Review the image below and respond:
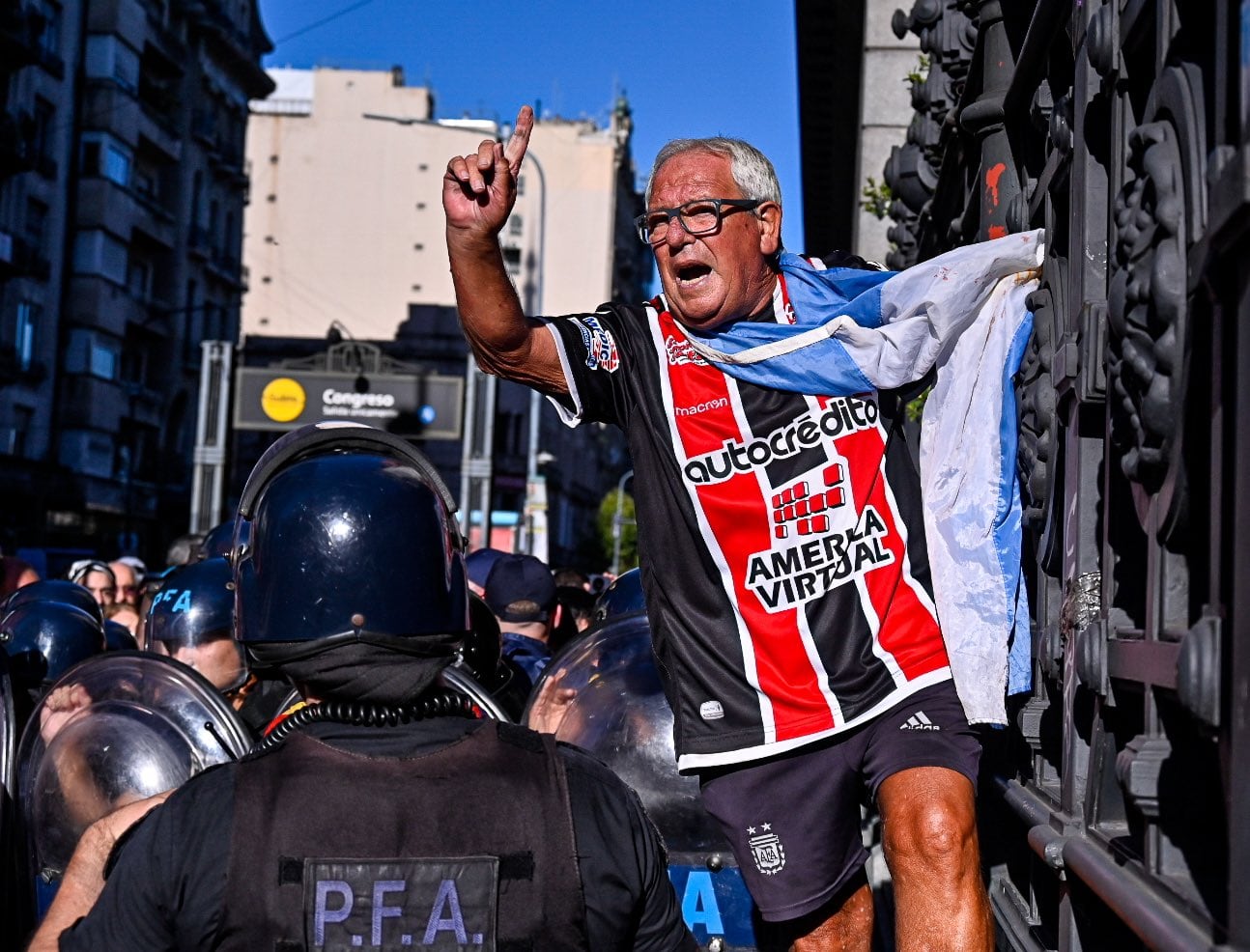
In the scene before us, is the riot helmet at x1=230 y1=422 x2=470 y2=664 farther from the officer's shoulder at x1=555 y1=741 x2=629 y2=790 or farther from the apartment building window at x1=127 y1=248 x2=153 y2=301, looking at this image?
the apartment building window at x1=127 y1=248 x2=153 y2=301

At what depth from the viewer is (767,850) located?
4270 mm

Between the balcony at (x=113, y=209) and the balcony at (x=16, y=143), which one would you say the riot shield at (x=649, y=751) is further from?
the balcony at (x=113, y=209)

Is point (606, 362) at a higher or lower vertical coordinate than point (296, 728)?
higher

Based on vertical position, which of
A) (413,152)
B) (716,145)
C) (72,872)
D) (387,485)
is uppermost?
(413,152)

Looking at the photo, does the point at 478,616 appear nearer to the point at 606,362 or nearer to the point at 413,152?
the point at 606,362

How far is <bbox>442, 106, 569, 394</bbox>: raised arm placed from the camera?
3.70 meters

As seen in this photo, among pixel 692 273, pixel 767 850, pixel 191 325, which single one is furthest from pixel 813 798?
pixel 191 325

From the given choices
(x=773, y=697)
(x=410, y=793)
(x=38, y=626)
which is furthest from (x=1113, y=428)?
(x=38, y=626)

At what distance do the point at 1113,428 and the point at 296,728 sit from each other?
1.95 m

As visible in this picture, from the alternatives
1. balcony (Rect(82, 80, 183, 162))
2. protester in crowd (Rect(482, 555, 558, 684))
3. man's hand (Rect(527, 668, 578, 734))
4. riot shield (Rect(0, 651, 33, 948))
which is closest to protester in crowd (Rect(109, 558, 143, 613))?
protester in crowd (Rect(482, 555, 558, 684))

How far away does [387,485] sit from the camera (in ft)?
9.57

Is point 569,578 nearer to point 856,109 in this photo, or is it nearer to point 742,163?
point 742,163

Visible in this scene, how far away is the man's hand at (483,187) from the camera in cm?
368

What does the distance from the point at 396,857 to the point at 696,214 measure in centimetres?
218
